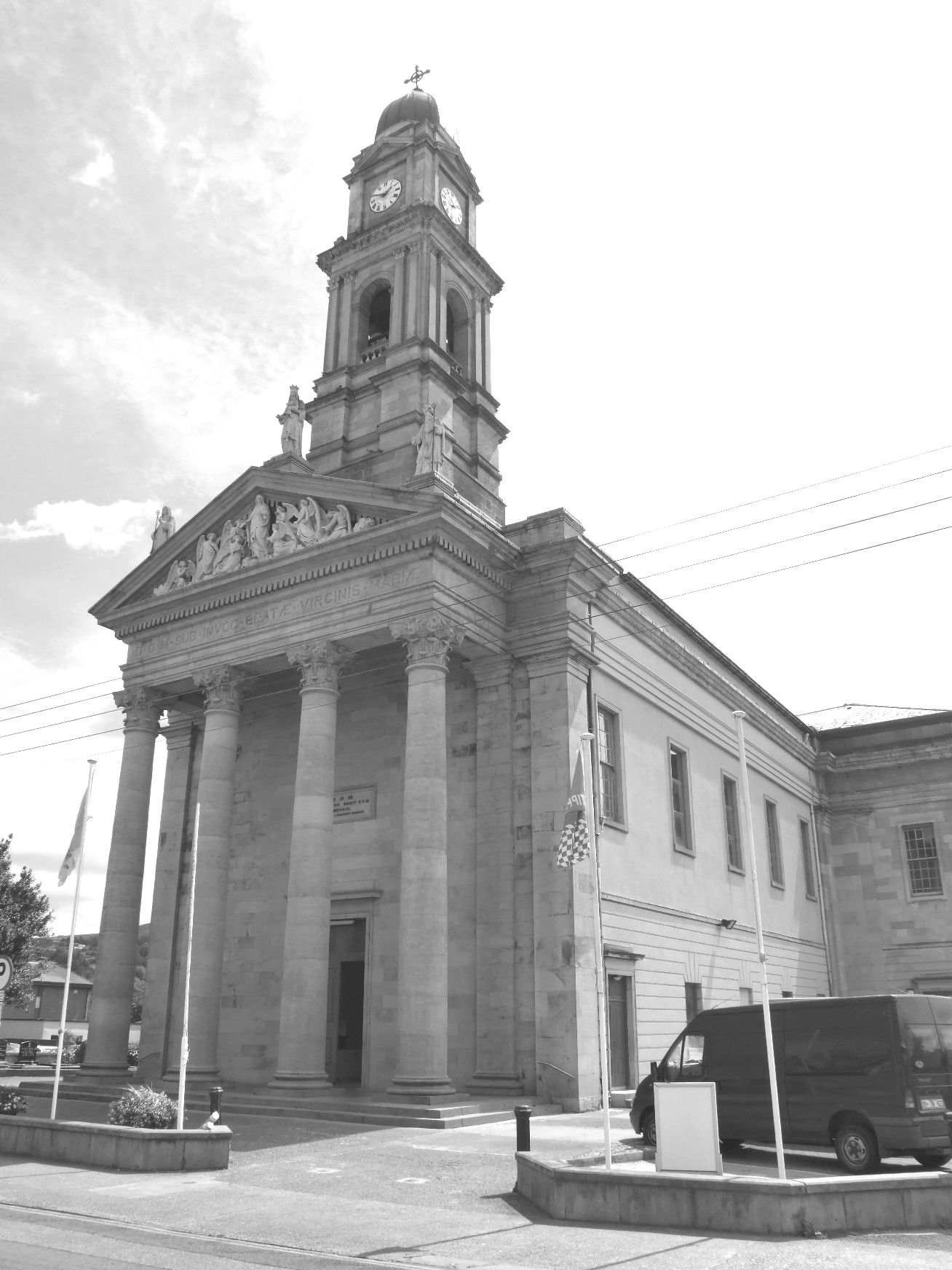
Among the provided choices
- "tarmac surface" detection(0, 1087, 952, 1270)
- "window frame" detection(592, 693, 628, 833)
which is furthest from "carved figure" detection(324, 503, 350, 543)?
"tarmac surface" detection(0, 1087, 952, 1270)

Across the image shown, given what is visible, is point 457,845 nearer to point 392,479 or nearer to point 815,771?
point 392,479

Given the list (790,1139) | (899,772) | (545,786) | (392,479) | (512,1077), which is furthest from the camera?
(899,772)

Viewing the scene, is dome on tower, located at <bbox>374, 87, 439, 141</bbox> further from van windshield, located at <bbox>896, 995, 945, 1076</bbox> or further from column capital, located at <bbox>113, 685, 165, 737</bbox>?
van windshield, located at <bbox>896, 995, 945, 1076</bbox>

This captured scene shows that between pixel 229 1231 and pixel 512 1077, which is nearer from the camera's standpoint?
pixel 229 1231

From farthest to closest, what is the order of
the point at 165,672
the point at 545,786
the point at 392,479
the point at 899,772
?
the point at 899,772
the point at 392,479
the point at 165,672
the point at 545,786

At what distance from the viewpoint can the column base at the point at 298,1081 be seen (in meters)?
21.8

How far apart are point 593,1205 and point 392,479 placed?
2308 centimetres

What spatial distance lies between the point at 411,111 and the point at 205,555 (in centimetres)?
2063

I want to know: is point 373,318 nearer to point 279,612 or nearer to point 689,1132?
point 279,612

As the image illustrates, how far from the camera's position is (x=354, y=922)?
26812mm

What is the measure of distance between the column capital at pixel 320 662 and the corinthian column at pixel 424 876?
2.01 meters

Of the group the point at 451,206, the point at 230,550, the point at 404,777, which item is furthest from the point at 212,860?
the point at 451,206

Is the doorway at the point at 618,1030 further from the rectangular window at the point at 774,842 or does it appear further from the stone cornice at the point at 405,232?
the stone cornice at the point at 405,232

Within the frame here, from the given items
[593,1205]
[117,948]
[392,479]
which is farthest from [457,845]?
[593,1205]
